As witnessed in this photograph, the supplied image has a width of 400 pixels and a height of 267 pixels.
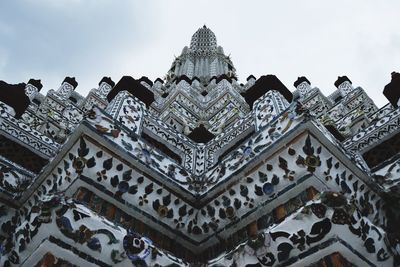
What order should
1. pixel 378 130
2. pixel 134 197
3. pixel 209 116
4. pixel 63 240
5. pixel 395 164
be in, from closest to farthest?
pixel 63 240 < pixel 134 197 < pixel 395 164 < pixel 378 130 < pixel 209 116

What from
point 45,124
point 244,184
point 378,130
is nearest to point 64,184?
point 244,184

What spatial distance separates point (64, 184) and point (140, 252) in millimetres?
1311

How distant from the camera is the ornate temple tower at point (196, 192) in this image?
4297mm

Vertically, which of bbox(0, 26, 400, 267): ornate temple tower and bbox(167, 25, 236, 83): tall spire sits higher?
bbox(167, 25, 236, 83): tall spire

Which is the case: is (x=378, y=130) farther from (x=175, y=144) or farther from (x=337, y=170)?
(x=175, y=144)

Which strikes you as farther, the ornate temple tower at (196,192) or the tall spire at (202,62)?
the tall spire at (202,62)

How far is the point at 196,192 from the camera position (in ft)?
20.0

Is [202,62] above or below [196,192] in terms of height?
above

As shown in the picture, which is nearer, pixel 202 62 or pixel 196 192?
pixel 196 192

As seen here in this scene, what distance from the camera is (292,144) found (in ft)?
17.2

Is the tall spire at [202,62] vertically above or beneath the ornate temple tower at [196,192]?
above

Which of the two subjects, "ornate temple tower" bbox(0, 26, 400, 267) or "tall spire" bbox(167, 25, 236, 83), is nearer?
"ornate temple tower" bbox(0, 26, 400, 267)

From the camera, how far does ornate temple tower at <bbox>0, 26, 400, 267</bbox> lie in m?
4.30

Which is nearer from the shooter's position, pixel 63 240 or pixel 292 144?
pixel 63 240
